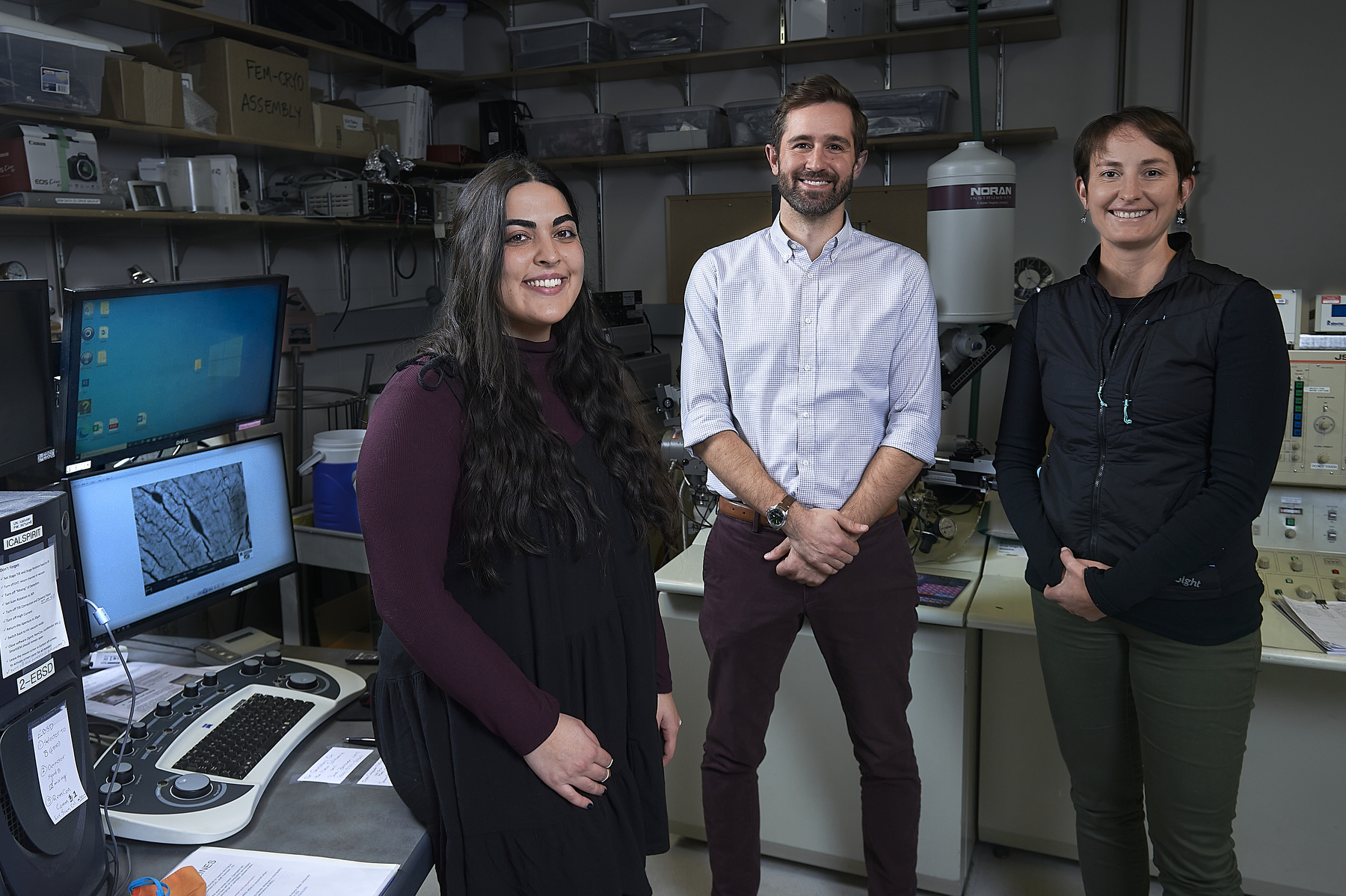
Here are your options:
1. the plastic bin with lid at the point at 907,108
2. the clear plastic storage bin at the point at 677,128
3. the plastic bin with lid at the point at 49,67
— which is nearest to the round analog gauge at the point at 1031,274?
the plastic bin with lid at the point at 907,108

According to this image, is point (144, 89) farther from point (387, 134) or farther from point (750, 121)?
point (750, 121)

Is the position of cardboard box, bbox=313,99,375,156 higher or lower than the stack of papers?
higher

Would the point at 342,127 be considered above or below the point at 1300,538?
above

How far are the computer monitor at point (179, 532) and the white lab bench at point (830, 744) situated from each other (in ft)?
2.86

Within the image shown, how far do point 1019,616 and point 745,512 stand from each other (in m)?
0.63

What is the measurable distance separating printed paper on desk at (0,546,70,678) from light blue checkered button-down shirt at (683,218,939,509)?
1.14 metres

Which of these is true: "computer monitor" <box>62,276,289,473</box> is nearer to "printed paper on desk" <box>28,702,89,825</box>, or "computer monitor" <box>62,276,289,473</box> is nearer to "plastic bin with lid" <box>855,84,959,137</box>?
"printed paper on desk" <box>28,702,89,825</box>

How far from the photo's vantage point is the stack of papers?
172cm

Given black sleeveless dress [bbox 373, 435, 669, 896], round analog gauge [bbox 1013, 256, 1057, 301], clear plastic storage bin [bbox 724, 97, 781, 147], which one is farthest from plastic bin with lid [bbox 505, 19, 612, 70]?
black sleeveless dress [bbox 373, 435, 669, 896]

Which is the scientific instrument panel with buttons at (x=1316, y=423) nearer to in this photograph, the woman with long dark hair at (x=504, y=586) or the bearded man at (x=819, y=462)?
the bearded man at (x=819, y=462)

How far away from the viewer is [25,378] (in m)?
1.20

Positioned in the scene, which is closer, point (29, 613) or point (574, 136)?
point (29, 613)

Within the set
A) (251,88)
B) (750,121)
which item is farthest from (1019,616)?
(251,88)

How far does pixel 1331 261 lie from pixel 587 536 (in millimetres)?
3544
